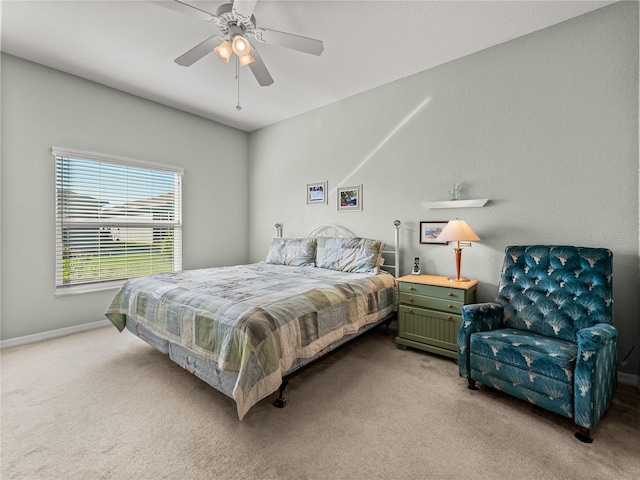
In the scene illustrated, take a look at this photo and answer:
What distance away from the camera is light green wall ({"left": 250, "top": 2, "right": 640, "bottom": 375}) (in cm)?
237

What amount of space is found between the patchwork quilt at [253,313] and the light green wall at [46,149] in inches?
44.6

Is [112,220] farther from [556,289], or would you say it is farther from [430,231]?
[556,289]

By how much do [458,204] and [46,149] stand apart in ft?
15.1

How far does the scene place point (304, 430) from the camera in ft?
5.95

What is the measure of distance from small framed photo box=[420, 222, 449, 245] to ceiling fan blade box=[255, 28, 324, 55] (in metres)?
2.11

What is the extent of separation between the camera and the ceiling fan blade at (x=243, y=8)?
2.02m

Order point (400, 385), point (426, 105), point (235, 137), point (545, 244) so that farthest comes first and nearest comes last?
1. point (235, 137)
2. point (426, 105)
3. point (545, 244)
4. point (400, 385)

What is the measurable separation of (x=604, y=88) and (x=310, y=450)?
138 inches

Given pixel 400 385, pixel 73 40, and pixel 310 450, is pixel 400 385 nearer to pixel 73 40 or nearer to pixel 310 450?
pixel 310 450

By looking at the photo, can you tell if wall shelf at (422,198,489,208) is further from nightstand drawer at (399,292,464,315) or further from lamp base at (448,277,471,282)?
nightstand drawer at (399,292,464,315)

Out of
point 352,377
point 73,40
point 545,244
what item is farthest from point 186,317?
point 545,244

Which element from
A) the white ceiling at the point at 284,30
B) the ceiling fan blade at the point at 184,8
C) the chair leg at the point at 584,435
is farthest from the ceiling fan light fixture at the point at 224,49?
the chair leg at the point at 584,435

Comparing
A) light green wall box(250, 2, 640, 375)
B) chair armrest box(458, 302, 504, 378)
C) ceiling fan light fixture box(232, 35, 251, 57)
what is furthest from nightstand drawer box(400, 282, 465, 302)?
ceiling fan light fixture box(232, 35, 251, 57)

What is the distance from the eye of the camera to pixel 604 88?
7.97ft
